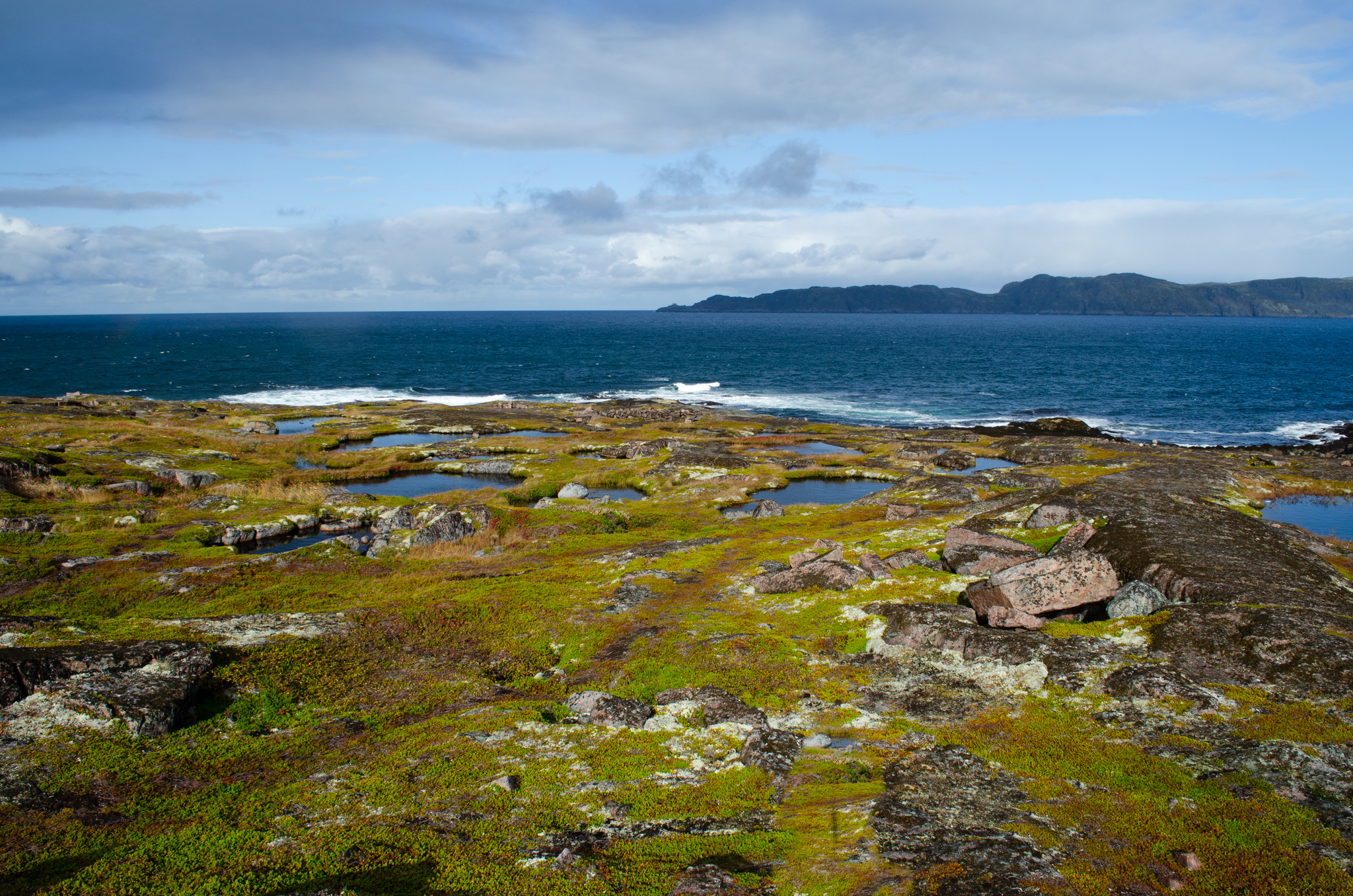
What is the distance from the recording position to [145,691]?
19.5 metres

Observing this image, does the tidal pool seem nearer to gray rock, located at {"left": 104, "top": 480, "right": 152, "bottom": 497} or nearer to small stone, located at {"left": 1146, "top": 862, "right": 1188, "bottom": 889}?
gray rock, located at {"left": 104, "top": 480, "right": 152, "bottom": 497}

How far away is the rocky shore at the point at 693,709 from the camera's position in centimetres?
1402

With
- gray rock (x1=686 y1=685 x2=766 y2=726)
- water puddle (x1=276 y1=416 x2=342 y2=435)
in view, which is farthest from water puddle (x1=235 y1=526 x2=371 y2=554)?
water puddle (x1=276 y1=416 x2=342 y2=435)

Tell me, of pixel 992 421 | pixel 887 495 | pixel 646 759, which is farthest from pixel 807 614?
pixel 992 421

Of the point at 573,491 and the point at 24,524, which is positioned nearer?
the point at 24,524

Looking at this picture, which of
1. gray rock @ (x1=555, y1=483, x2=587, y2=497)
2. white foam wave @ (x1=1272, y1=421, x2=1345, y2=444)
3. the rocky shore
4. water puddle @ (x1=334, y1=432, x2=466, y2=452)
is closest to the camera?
the rocky shore

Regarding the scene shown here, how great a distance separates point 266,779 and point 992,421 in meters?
135

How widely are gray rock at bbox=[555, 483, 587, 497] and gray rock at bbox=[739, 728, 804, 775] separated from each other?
4665 centimetres

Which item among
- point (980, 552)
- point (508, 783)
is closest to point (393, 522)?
point (508, 783)

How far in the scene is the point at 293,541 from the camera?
48.1m

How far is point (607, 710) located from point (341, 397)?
6543 inches

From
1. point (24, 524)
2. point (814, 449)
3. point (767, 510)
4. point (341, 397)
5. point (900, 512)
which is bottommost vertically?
point (814, 449)

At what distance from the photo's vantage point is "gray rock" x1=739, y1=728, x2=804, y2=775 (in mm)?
18266

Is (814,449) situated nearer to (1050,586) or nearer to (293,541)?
(293,541)
